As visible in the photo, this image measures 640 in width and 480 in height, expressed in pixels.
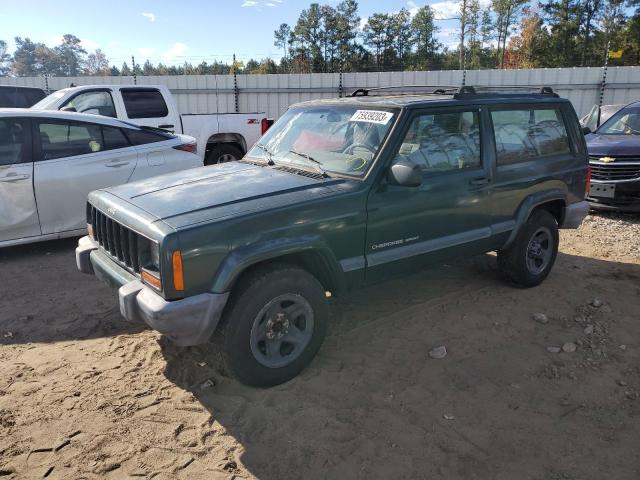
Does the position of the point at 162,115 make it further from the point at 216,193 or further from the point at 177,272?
the point at 177,272

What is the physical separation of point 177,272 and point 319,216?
989mm

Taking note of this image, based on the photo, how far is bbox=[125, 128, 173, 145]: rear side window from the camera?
250 inches

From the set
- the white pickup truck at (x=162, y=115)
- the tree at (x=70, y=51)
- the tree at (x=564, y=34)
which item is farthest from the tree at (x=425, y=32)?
the tree at (x=70, y=51)

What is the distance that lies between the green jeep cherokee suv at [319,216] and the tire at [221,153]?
5.49 m

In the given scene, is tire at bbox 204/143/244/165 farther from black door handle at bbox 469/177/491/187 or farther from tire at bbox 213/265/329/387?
tire at bbox 213/265/329/387

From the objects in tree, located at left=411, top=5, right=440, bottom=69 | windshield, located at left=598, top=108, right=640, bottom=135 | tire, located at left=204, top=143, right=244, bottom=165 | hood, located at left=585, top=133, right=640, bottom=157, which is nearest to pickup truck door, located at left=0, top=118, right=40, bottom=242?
tire, located at left=204, top=143, right=244, bottom=165

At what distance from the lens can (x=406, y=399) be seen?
3336 mm

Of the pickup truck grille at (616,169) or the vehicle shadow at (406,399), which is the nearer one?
the vehicle shadow at (406,399)

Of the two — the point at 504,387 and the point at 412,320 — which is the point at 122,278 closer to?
the point at 412,320

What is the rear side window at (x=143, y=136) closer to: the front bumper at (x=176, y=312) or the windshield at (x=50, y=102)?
the windshield at (x=50, y=102)

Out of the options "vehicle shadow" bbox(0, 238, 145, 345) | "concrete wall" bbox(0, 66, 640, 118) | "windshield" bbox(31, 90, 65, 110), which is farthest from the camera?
"concrete wall" bbox(0, 66, 640, 118)

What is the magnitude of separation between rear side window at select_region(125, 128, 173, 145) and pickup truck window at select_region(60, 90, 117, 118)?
2.66 m

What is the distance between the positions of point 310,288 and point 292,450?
1.01 metres

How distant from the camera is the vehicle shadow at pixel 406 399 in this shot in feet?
9.21
